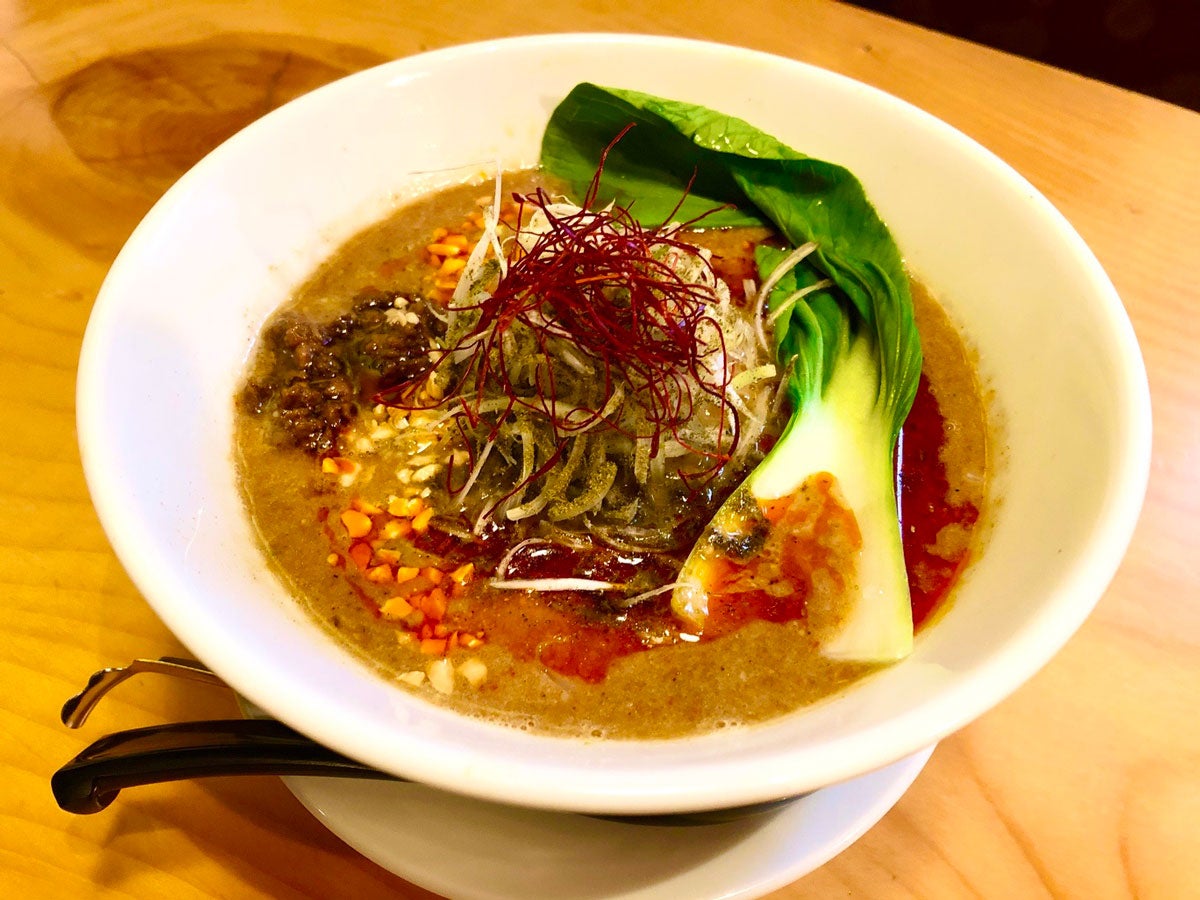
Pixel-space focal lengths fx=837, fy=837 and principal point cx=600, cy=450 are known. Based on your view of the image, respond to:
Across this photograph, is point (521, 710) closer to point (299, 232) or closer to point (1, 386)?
point (299, 232)

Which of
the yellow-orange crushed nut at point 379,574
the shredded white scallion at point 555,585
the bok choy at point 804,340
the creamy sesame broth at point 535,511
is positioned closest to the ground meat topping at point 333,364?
the creamy sesame broth at point 535,511

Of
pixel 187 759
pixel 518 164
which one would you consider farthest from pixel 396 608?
pixel 518 164

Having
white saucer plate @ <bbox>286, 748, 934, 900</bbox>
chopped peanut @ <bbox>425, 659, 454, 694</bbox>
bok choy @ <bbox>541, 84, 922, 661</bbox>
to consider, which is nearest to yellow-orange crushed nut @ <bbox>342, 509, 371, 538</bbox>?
chopped peanut @ <bbox>425, 659, 454, 694</bbox>

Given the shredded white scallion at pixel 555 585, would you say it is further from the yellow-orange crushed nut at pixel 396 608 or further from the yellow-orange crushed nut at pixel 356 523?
the yellow-orange crushed nut at pixel 356 523

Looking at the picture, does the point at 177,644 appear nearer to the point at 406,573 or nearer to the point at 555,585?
the point at 406,573

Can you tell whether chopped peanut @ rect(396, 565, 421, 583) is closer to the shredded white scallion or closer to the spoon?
the shredded white scallion

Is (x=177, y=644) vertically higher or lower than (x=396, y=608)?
lower
